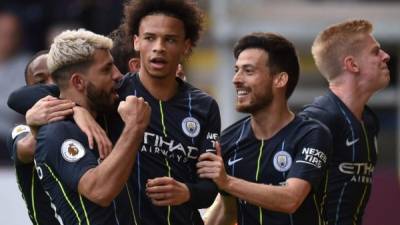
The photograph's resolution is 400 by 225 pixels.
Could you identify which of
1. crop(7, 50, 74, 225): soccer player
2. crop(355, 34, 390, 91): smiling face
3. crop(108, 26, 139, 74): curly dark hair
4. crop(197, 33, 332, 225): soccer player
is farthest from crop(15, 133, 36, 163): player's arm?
crop(355, 34, 390, 91): smiling face

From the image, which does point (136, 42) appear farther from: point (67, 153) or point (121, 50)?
point (67, 153)

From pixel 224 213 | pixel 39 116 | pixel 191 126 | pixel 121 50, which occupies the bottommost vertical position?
pixel 224 213

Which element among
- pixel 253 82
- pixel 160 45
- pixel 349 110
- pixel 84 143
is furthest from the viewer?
pixel 349 110

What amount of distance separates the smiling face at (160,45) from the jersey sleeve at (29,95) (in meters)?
0.56

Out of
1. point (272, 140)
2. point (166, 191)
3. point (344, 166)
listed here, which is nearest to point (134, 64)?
point (272, 140)

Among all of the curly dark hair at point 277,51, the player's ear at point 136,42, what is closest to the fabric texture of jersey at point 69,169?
the player's ear at point 136,42

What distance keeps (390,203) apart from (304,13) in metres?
7.44

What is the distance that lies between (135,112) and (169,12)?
0.90 meters

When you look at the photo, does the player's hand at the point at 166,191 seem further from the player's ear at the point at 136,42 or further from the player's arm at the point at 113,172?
the player's ear at the point at 136,42

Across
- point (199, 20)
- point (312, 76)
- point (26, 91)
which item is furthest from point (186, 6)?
point (312, 76)

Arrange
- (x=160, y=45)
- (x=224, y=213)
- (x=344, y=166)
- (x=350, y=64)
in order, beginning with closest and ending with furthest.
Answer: (x=160, y=45) < (x=224, y=213) < (x=344, y=166) < (x=350, y=64)

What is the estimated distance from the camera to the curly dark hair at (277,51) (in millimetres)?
8305

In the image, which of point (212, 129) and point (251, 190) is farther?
point (212, 129)

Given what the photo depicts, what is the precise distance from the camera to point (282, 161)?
820cm
